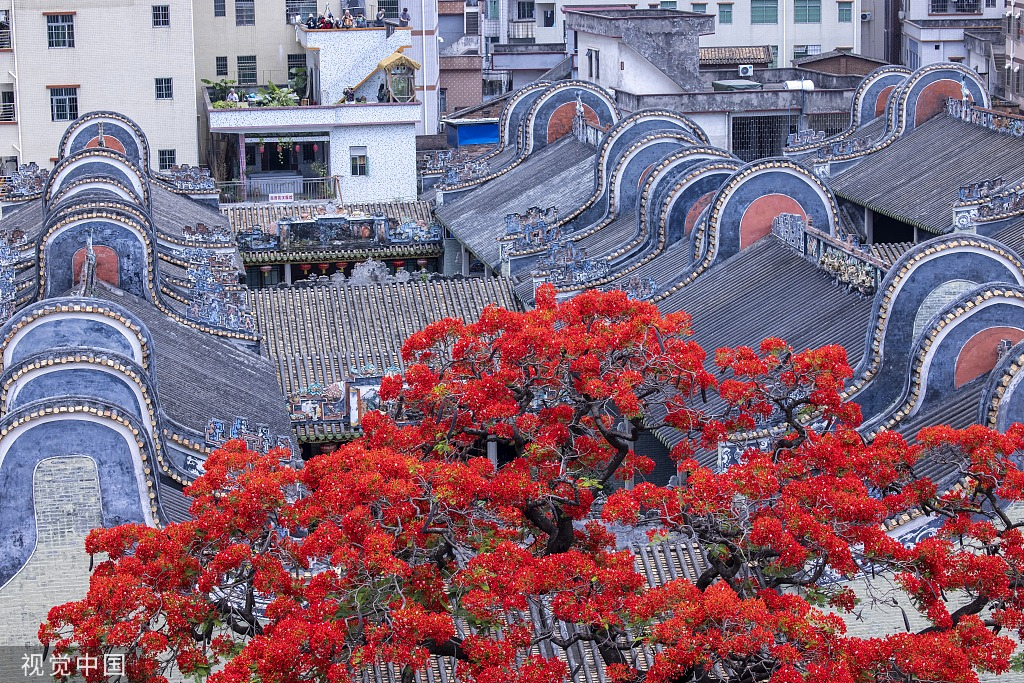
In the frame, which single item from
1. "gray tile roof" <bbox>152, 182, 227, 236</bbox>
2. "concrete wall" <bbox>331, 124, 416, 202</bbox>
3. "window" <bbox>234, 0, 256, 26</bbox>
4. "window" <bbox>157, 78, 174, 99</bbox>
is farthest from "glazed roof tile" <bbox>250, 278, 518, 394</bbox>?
"window" <bbox>234, 0, 256, 26</bbox>

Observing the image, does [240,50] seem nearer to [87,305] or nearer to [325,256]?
[325,256]

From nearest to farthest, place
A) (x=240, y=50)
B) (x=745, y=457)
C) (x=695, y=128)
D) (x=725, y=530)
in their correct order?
(x=725, y=530), (x=745, y=457), (x=695, y=128), (x=240, y=50)

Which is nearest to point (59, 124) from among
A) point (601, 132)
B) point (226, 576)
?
point (601, 132)

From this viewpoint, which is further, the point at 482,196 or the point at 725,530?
the point at 482,196

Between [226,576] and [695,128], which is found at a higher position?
[695,128]

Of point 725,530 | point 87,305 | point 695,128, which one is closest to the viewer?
point 725,530

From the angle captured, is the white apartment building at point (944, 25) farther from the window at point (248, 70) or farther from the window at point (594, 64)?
the window at point (248, 70)

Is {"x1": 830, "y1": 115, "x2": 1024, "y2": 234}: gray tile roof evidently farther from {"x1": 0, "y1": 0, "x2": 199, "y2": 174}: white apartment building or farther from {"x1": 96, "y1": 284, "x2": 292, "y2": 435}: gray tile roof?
{"x1": 0, "y1": 0, "x2": 199, "y2": 174}: white apartment building
